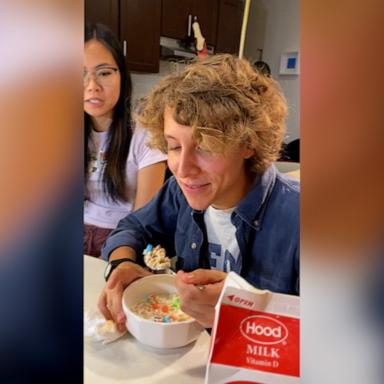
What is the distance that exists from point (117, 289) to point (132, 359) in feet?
0.32

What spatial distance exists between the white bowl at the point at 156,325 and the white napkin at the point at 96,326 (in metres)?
0.03

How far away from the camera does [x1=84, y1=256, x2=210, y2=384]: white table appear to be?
1.61 ft

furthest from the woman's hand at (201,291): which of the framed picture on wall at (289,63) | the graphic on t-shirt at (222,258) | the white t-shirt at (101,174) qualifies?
the framed picture on wall at (289,63)

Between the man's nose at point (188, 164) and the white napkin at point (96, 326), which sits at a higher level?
the man's nose at point (188, 164)

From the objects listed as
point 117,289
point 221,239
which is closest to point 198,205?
point 221,239

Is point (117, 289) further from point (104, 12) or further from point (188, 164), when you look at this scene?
point (104, 12)

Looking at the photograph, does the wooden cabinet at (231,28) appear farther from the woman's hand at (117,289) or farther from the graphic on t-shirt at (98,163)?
the woman's hand at (117,289)

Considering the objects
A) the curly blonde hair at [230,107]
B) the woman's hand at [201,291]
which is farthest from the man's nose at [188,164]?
the woman's hand at [201,291]

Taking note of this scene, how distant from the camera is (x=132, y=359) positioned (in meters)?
0.51

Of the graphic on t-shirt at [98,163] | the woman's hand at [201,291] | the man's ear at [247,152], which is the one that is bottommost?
the woman's hand at [201,291]

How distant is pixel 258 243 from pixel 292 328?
0.35 feet

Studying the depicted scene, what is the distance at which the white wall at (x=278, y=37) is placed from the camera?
42 centimetres

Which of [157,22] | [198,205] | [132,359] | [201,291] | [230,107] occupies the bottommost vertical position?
[132,359]

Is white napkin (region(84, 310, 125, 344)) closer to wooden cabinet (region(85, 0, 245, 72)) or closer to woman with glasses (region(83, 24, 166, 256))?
woman with glasses (region(83, 24, 166, 256))
